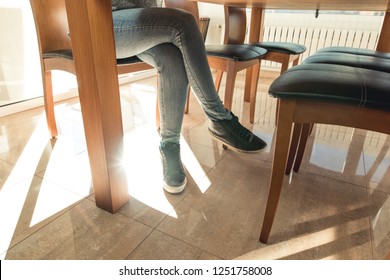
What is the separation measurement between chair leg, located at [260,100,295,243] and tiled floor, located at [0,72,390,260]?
8cm

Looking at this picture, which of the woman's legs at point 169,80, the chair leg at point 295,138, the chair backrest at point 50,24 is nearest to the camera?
the woman's legs at point 169,80

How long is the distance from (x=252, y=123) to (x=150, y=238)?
3.66 ft

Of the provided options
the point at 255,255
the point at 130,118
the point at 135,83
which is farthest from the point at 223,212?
the point at 135,83

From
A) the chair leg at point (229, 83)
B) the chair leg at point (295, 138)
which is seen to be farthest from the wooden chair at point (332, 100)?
the chair leg at point (229, 83)

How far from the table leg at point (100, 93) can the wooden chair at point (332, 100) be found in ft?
1.45

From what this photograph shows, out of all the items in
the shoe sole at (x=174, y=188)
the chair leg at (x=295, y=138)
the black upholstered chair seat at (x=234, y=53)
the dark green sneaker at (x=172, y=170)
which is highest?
the black upholstered chair seat at (x=234, y=53)

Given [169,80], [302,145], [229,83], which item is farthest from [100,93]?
[302,145]

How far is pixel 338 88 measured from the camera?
616 millimetres

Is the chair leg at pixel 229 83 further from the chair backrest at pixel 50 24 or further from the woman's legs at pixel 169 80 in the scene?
the chair backrest at pixel 50 24

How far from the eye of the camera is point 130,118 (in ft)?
5.69

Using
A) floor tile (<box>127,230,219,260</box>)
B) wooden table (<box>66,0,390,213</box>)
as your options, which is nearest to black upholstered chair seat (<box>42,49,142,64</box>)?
wooden table (<box>66,0,390,213</box>)

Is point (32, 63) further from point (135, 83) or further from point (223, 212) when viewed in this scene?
point (223, 212)

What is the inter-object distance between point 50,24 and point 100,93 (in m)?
0.74

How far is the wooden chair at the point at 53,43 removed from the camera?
3.75 ft
